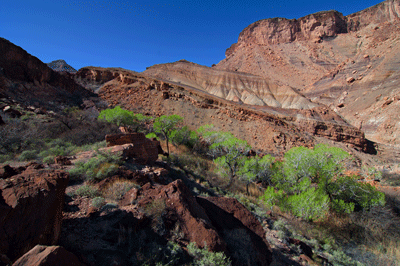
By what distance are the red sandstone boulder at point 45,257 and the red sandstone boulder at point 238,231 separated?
8.08 ft

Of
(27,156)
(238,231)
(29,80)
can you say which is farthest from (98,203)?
(29,80)

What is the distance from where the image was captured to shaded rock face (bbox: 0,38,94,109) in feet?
65.9

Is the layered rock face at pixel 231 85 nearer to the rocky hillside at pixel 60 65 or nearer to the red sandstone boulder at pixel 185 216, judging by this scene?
the red sandstone boulder at pixel 185 216

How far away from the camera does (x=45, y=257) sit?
1.61 m

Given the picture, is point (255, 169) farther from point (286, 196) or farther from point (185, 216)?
point (185, 216)

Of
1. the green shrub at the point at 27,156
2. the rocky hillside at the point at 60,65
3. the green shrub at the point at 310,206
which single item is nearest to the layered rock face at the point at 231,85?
the green shrub at the point at 310,206

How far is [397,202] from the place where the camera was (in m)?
8.46

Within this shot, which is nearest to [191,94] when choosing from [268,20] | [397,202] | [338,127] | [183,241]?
[338,127]

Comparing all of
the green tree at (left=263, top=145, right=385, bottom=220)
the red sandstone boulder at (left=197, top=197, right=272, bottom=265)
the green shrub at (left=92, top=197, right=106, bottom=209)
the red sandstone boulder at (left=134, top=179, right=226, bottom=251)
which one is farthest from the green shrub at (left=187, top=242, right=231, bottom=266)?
the green tree at (left=263, top=145, right=385, bottom=220)

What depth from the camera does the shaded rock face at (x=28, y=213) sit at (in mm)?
1957

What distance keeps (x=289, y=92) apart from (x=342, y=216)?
129ft

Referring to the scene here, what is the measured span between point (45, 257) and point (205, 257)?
2.01 metres

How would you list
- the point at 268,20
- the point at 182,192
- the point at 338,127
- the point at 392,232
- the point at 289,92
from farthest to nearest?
the point at 268,20, the point at 289,92, the point at 338,127, the point at 392,232, the point at 182,192

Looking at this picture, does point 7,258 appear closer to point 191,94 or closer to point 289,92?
point 191,94
